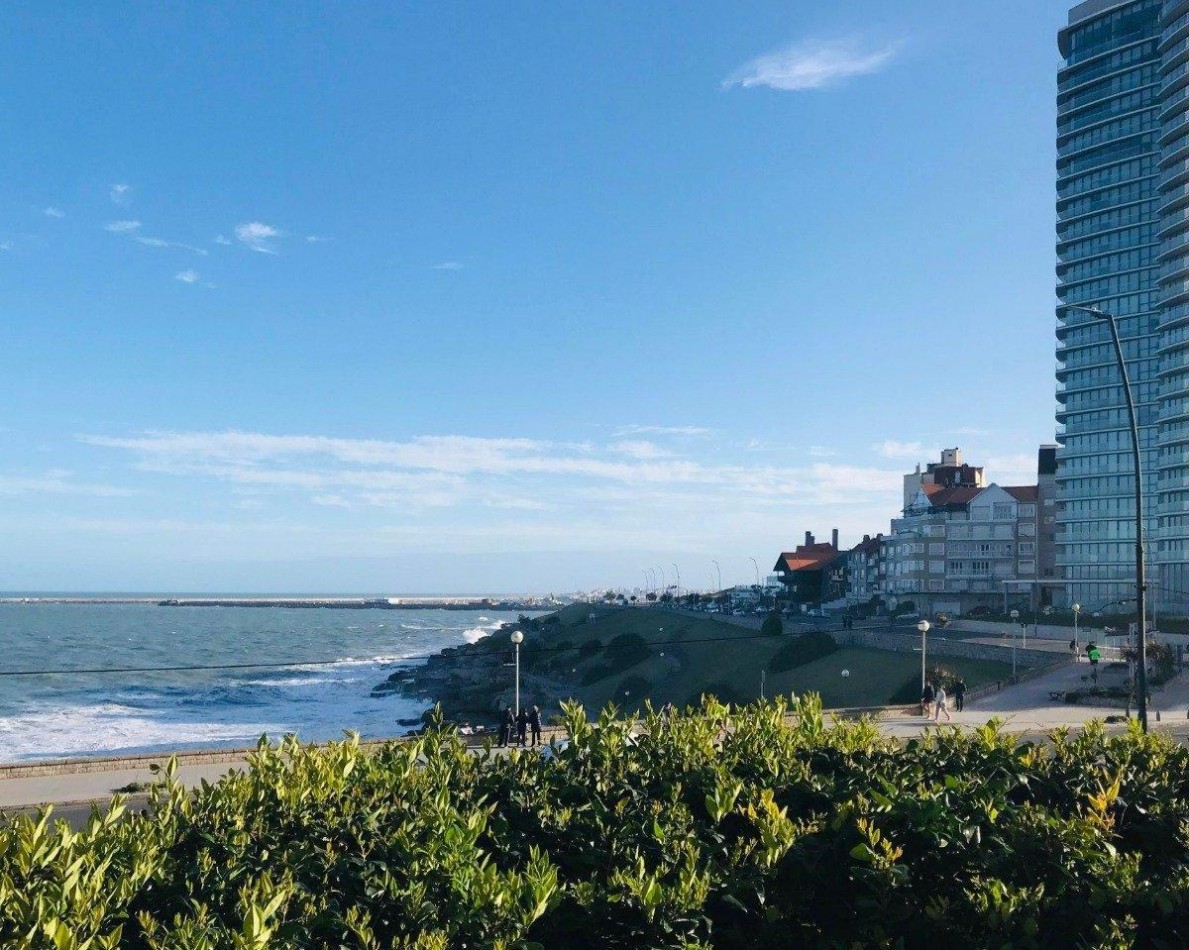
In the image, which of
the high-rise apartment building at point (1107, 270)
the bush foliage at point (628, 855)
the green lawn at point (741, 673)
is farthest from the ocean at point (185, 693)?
the high-rise apartment building at point (1107, 270)

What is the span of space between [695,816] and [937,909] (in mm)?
2016

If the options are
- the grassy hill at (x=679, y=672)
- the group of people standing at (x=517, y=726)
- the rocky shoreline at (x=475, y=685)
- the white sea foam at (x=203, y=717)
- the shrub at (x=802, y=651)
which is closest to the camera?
the group of people standing at (x=517, y=726)

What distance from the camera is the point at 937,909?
5.72 meters

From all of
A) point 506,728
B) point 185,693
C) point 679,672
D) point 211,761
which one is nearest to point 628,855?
point 506,728

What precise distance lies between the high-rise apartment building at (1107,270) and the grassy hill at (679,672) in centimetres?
4488

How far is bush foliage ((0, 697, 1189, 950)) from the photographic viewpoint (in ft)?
17.0

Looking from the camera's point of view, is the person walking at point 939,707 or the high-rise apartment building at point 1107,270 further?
the high-rise apartment building at point 1107,270

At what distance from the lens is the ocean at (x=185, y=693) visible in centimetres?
5819

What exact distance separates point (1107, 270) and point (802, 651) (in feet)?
237

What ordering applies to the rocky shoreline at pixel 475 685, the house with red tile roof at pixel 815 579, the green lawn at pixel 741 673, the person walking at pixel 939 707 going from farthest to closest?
the house with red tile roof at pixel 815 579
the rocky shoreline at pixel 475 685
the green lawn at pixel 741 673
the person walking at pixel 939 707

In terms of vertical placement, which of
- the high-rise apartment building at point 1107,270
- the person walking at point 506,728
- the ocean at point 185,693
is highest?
the high-rise apartment building at point 1107,270

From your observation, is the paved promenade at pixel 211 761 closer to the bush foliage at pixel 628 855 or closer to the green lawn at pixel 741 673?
the bush foliage at pixel 628 855

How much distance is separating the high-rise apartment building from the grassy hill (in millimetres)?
44877

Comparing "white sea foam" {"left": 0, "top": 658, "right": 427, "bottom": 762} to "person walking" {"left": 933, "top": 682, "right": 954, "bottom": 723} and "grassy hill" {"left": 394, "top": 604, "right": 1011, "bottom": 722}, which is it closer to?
"grassy hill" {"left": 394, "top": 604, "right": 1011, "bottom": 722}
